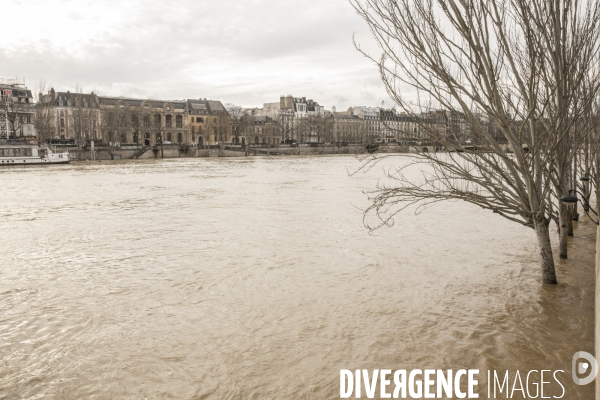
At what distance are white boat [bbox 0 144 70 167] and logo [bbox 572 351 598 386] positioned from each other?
5122 cm

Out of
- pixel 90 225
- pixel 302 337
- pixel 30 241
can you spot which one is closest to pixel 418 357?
pixel 302 337

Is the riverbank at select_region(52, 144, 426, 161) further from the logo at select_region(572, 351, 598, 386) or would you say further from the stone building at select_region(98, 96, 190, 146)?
the logo at select_region(572, 351, 598, 386)

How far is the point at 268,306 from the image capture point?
8070 millimetres

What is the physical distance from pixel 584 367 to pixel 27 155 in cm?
5238

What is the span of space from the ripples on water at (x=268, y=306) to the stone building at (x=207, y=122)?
7557cm

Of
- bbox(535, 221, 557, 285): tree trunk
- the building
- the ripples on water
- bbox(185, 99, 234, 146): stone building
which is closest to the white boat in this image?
the building

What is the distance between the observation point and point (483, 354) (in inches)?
Answer: 246

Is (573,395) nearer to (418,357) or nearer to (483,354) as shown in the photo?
(483,354)

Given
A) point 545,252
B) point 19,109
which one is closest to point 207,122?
point 19,109

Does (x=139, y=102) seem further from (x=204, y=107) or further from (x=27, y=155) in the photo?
(x=27, y=155)

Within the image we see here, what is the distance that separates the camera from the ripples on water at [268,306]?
5934 mm

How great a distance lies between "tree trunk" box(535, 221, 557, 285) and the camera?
782cm

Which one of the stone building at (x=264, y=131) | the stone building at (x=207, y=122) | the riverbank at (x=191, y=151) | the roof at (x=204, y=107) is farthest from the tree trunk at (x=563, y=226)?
the stone building at (x=264, y=131)

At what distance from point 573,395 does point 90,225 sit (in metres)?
13.7
